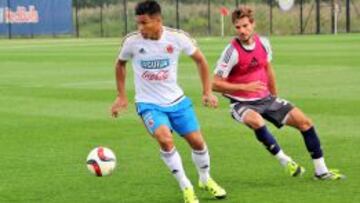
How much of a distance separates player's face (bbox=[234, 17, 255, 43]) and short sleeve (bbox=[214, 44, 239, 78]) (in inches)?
7.7

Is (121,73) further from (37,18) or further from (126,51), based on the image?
(37,18)

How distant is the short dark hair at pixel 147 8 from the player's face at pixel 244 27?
129 centimetres

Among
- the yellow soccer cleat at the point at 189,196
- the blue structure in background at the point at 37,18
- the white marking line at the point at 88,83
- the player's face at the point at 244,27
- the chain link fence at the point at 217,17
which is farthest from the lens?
A: the blue structure in background at the point at 37,18

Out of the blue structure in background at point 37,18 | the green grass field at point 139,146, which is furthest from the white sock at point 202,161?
the blue structure in background at point 37,18

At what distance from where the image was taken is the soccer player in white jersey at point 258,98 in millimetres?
10055

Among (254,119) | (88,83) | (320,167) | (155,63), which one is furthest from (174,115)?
(88,83)

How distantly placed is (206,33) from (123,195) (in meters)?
60.5

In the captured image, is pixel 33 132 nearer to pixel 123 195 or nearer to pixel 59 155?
pixel 59 155

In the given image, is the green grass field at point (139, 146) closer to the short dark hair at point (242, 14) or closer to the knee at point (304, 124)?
the knee at point (304, 124)

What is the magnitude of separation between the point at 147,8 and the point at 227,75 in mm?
1622

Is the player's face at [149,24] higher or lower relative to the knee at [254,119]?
higher

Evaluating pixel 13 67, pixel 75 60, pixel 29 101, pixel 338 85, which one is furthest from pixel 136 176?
pixel 75 60

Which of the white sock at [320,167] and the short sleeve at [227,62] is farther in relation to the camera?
the white sock at [320,167]

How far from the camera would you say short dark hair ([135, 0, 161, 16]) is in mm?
8789
